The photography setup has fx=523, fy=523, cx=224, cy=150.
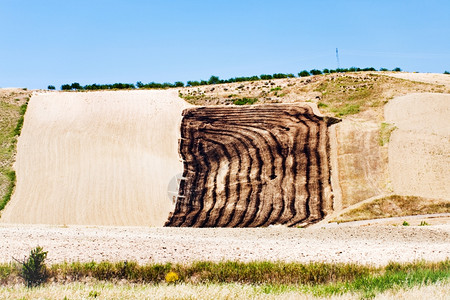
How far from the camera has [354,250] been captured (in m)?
15.0

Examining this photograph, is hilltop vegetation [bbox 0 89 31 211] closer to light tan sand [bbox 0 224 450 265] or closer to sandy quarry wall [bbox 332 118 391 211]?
light tan sand [bbox 0 224 450 265]

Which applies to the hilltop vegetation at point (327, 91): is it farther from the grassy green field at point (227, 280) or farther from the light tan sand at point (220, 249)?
the grassy green field at point (227, 280)

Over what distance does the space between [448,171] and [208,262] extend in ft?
76.8

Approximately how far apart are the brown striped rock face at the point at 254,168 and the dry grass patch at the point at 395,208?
5.75 feet

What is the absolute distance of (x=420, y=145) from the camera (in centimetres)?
3397

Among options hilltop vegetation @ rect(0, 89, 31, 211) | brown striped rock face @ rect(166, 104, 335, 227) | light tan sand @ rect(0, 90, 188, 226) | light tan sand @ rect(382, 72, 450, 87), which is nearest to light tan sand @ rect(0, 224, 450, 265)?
brown striped rock face @ rect(166, 104, 335, 227)

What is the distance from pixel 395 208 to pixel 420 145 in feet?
23.4

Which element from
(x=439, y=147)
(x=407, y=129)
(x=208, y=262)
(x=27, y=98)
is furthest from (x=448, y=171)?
(x=27, y=98)

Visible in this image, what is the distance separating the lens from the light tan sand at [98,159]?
33688 mm

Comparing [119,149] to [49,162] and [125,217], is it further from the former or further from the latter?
[125,217]

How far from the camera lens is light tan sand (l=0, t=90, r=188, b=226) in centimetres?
3369

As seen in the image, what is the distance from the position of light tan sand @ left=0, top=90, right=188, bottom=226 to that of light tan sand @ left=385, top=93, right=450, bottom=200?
1468cm

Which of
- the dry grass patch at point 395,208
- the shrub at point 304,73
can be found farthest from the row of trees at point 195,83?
the dry grass patch at point 395,208

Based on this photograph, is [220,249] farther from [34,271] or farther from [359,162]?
[359,162]
